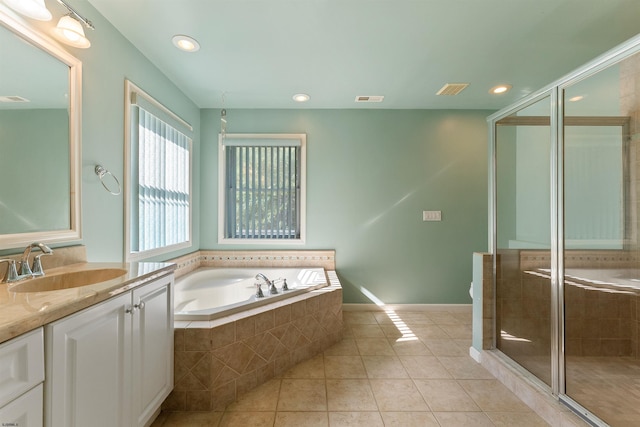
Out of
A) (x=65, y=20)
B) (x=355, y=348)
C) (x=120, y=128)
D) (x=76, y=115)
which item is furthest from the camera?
(x=355, y=348)

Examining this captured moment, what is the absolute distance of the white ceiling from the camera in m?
1.69

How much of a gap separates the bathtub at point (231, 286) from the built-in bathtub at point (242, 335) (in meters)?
0.01

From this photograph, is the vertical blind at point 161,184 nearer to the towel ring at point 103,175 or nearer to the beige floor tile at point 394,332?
the towel ring at point 103,175

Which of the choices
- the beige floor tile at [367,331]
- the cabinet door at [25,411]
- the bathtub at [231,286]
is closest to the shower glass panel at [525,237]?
the beige floor tile at [367,331]

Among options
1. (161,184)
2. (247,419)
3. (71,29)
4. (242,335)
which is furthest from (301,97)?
(247,419)

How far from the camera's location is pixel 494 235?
2162 mm

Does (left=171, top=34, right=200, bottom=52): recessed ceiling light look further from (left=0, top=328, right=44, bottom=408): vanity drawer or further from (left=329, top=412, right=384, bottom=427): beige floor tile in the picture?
(left=329, top=412, right=384, bottom=427): beige floor tile

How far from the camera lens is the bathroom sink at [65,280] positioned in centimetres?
113

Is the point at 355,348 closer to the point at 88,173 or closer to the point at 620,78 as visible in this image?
the point at 88,173

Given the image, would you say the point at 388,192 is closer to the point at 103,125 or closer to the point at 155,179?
the point at 155,179

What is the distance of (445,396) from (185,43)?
3.07 m

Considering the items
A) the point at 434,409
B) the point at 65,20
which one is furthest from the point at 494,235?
the point at 65,20

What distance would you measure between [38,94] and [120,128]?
59cm

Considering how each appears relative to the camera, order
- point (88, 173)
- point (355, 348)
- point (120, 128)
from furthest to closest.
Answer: point (355, 348)
point (120, 128)
point (88, 173)
